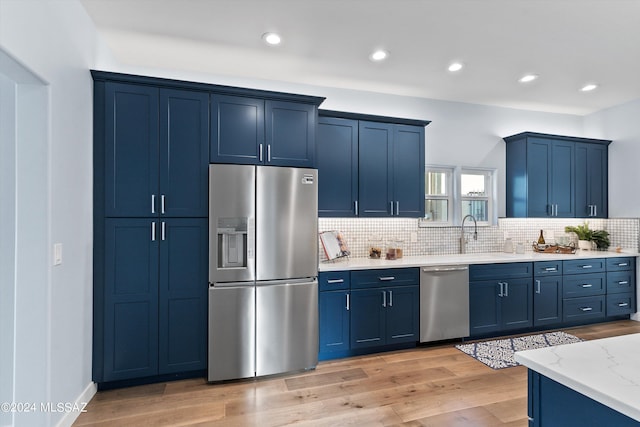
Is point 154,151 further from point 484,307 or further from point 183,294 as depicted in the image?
point 484,307

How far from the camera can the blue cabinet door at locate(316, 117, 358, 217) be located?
3.54 metres

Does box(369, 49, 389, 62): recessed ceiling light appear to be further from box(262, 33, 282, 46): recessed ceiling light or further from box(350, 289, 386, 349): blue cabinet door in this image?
box(350, 289, 386, 349): blue cabinet door

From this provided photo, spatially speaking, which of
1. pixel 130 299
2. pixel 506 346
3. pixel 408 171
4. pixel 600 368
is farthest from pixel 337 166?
pixel 600 368

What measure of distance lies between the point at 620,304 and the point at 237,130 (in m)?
5.35

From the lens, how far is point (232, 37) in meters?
2.91

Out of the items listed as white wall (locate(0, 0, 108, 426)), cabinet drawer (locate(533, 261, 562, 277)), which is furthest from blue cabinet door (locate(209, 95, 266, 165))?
cabinet drawer (locate(533, 261, 562, 277))

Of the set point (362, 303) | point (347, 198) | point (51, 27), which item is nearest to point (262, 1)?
point (51, 27)

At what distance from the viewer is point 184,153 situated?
283 centimetres

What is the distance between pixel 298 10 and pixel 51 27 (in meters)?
1.59

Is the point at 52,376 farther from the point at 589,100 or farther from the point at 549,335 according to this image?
the point at 589,100

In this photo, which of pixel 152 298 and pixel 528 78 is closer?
pixel 152 298

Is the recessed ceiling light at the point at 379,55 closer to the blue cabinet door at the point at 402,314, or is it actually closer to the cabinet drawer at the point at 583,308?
the blue cabinet door at the point at 402,314

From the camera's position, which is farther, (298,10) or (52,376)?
(298,10)

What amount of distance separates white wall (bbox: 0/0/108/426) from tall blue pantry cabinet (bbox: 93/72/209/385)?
11.5 inches
